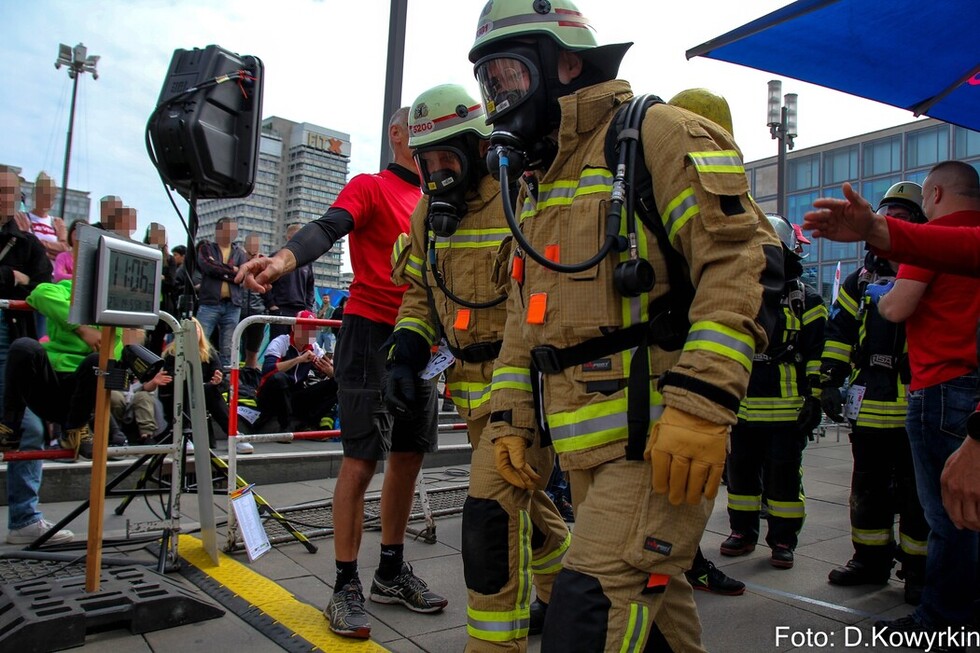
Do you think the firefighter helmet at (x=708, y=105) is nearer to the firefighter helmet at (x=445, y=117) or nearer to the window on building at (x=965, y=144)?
the firefighter helmet at (x=445, y=117)

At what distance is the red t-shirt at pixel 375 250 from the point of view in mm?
3734

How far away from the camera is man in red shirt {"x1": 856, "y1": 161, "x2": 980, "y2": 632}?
3236 millimetres

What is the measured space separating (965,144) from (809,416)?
3769 cm

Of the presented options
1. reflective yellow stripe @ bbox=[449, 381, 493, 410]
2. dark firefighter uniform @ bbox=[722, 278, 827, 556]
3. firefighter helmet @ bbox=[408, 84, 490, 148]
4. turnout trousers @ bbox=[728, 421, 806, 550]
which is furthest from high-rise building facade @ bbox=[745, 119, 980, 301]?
reflective yellow stripe @ bbox=[449, 381, 493, 410]

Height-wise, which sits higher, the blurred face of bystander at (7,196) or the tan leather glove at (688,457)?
the blurred face of bystander at (7,196)

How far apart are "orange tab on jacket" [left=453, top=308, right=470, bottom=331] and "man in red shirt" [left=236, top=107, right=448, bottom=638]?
0.46 m

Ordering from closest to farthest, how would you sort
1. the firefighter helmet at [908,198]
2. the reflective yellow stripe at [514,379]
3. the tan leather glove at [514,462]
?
the tan leather glove at [514,462] < the reflective yellow stripe at [514,379] < the firefighter helmet at [908,198]

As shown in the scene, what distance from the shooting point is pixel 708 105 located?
8.86 feet

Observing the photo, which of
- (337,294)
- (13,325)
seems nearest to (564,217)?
(13,325)

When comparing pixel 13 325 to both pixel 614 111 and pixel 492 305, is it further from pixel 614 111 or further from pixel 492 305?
pixel 614 111

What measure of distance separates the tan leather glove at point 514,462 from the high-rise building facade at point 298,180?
722cm

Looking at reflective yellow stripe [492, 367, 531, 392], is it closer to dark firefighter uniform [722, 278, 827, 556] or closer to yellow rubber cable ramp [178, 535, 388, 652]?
yellow rubber cable ramp [178, 535, 388, 652]

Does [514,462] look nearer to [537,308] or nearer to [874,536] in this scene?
[537,308]

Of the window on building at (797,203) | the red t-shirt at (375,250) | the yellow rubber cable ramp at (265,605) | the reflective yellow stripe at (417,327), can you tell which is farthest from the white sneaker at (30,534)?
the window on building at (797,203)
